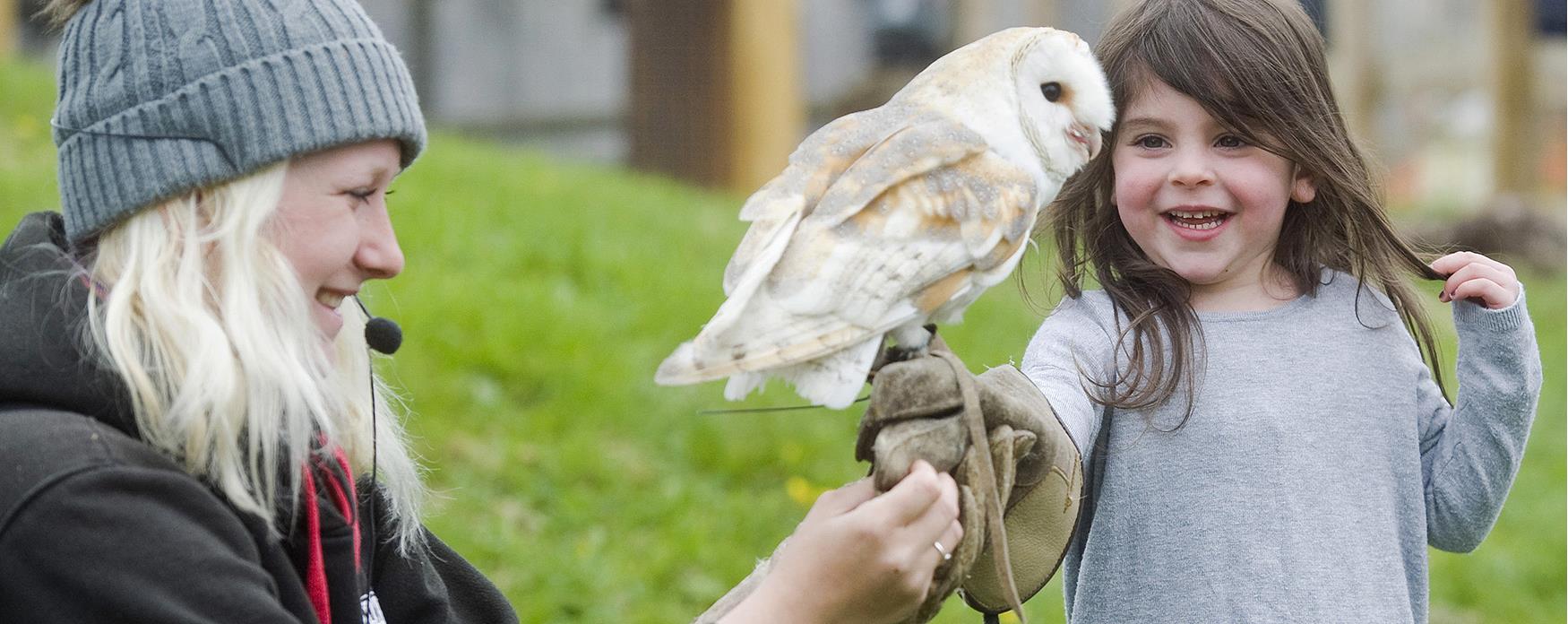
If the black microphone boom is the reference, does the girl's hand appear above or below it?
below

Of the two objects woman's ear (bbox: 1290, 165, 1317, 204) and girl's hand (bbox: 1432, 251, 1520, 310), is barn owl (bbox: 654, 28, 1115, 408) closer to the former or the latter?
woman's ear (bbox: 1290, 165, 1317, 204)

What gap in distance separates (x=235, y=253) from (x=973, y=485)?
75 cm

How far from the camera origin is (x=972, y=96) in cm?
141

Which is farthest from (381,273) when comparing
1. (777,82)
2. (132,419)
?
(777,82)

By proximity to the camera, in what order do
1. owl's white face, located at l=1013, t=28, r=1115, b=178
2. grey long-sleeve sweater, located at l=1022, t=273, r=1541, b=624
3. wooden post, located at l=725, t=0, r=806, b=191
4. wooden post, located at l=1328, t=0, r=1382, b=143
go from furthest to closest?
wooden post, located at l=1328, t=0, r=1382, b=143 → wooden post, located at l=725, t=0, r=806, b=191 → grey long-sleeve sweater, located at l=1022, t=273, r=1541, b=624 → owl's white face, located at l=1013, t=28, r=1115, b=178

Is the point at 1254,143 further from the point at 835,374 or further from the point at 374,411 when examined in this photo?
the point at 374,411

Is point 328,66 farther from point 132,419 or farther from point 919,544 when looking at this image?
point 919,544

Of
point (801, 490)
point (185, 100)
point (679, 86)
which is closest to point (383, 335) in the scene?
point (185, 100)

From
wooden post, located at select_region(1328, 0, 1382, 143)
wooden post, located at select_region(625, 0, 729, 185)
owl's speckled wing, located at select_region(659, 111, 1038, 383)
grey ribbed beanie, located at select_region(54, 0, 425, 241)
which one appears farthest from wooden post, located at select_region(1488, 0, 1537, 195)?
grey ribbed beanie, located at select_region(54, 0, 425, 241)

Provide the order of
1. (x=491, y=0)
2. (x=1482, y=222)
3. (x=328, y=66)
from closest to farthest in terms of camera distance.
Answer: (x=328, y=66), (x=1482, y=222), (x=491, y=0)

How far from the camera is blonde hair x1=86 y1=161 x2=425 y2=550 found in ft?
4.12

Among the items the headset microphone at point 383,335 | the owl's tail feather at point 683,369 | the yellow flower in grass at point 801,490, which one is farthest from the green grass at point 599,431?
the owl's tail feather at point 683,369

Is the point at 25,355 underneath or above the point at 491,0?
above

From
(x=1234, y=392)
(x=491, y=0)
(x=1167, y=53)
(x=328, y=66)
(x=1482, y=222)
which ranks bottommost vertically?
(x=1482, y=222)
